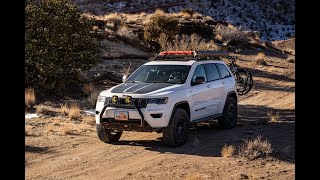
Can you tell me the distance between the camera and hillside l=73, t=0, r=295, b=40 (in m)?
60.4

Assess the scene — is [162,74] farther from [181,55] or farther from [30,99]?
[30,99]

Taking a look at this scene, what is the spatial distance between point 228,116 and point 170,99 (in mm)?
2965

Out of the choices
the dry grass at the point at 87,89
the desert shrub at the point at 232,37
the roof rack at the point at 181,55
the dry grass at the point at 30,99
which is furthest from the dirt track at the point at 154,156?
the desert shrub at the point at 232,37

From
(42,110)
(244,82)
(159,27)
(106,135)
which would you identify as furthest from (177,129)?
(159,27)

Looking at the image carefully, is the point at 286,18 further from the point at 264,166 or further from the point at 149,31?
the point at 264,166

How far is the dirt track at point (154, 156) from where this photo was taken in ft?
27.2

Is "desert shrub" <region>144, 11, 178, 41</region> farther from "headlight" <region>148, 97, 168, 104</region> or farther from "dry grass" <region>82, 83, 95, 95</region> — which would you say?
"headlight" <region>148, 97, 168, 104</region>

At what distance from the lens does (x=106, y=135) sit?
35.3ft

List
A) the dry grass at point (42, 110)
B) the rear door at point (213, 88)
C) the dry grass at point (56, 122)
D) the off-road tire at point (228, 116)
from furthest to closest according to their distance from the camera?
the dry grass at point (42, 110) → the dry grass at point (56, 122) → the off-road tire at point (228, 116) → the rear door at point (213, 88)

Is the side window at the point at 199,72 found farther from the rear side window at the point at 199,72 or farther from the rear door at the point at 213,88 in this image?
the rear door at the point at 213,88

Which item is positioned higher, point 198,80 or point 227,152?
point 198,80

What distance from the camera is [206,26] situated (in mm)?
39969

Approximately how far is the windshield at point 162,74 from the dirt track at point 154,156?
1.36m

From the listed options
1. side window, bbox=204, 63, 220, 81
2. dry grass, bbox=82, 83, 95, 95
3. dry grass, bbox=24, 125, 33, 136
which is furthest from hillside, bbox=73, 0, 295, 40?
dry grass, bbox=24, 125, 33, 136
